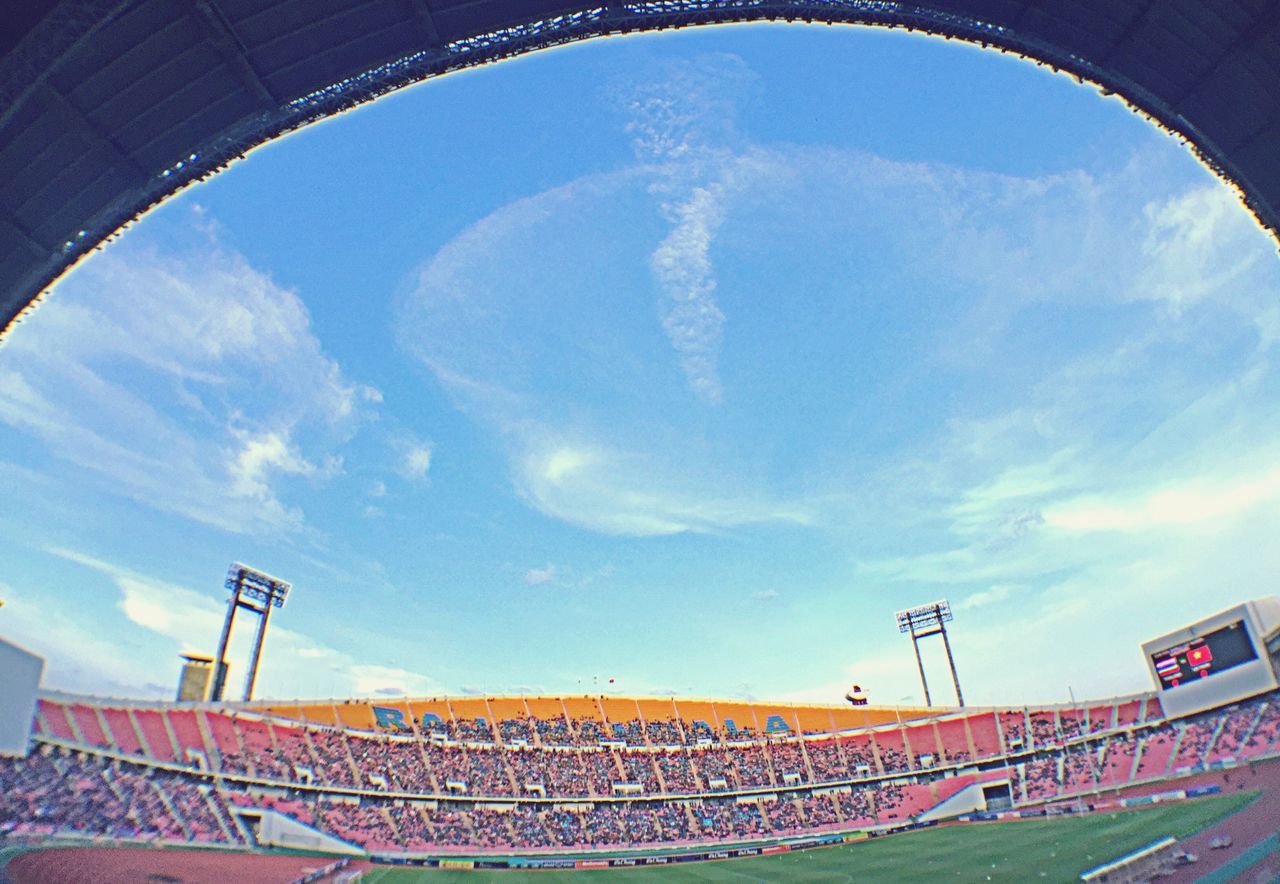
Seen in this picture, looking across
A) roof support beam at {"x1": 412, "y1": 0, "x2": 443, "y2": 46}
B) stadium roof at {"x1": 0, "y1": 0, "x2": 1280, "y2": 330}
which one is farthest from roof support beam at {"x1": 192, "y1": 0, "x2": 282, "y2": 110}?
roof support beam at {"x1": 412, "y1": 0, "x2": 443, "y2": 46}

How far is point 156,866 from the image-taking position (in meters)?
31.6

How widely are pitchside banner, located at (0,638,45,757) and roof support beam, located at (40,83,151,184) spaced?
26.4 m

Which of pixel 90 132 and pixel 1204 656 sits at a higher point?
pixel 90 132

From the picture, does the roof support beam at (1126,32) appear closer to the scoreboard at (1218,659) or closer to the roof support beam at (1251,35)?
the roof support beam at (1251,35)

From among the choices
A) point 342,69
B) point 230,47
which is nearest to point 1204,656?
point 342,69

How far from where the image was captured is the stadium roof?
34.9 ft

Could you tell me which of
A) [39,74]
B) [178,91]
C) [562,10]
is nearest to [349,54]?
[178,91]

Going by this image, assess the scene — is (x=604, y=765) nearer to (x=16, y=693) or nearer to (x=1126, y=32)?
(x=16, y=693)

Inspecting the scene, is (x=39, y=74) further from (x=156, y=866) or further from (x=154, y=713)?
(x=154, y=713)

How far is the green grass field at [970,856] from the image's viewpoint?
103ft

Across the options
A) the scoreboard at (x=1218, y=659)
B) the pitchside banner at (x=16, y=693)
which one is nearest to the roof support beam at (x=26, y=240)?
the pitchside banner at (x=16, y=693)

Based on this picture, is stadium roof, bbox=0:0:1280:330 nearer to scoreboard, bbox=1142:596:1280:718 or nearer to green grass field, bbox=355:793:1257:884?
green grass field, bbox=355:793:1257:884

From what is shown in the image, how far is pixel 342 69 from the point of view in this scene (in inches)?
495

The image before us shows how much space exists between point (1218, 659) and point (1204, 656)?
100 centimetres
